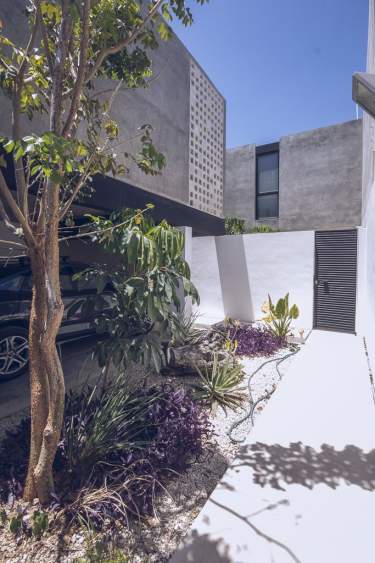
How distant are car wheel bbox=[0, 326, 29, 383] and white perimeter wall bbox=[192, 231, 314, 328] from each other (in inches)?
185

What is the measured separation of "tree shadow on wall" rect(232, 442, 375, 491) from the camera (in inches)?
76.8

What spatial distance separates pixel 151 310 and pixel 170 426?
102 cm

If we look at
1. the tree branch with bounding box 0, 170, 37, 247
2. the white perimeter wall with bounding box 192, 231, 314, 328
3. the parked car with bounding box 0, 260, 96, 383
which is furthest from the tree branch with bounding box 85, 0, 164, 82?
the white perimeter wall with bounding box 192, 231, 314, 328

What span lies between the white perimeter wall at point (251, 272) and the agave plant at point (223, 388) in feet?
13.0

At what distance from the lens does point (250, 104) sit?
624cm

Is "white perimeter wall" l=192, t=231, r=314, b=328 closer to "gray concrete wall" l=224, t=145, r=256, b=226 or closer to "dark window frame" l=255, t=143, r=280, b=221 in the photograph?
"gray concrete wall" l=224, t=145, r=256, b=226

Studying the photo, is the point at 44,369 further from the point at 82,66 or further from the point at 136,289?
the point at 82,66

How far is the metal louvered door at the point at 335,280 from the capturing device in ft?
20.4

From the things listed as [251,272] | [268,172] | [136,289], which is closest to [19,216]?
[136,289]

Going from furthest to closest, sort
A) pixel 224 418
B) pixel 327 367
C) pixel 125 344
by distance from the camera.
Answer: pixel 327 367
pixel 224 418
pixel 125 344

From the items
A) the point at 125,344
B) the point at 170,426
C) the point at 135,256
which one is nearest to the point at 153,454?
the point at 170,426

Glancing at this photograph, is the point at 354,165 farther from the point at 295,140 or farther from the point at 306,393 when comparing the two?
the point at 306,393

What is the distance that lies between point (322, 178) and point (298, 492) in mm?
12038

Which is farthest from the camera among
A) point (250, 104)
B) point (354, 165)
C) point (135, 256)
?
point (354, 165)
